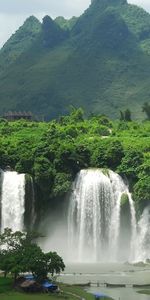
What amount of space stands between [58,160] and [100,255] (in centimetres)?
1006

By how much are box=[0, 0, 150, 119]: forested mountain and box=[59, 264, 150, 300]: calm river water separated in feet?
307

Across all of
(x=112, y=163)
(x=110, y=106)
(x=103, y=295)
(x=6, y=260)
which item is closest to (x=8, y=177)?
(x=112, y=163)

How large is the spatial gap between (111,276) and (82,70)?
12861 centimetres

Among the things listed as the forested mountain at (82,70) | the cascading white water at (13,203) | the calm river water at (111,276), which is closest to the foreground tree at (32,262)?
the calm river water at (111,276)

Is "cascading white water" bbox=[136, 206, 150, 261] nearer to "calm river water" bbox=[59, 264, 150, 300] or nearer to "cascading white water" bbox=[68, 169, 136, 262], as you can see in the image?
"cascading white water" bbox=[68, 169, 136, 262]

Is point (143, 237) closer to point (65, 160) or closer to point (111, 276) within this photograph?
point (65, 160)

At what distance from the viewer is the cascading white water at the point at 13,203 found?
200 feet

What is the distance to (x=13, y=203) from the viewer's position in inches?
2415

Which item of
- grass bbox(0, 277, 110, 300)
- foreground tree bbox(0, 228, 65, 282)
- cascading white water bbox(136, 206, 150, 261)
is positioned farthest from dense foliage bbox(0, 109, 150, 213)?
grass bbox(0, 277, 110, 300)

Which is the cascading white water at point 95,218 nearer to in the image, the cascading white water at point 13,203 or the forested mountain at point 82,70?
the cascading white water at point 13,203

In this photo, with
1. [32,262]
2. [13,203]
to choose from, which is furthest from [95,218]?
[32,262]

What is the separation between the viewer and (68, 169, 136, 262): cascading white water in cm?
6034

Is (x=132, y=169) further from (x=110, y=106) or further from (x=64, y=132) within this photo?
(x=110, y=106)

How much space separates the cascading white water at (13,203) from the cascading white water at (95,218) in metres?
4.71
